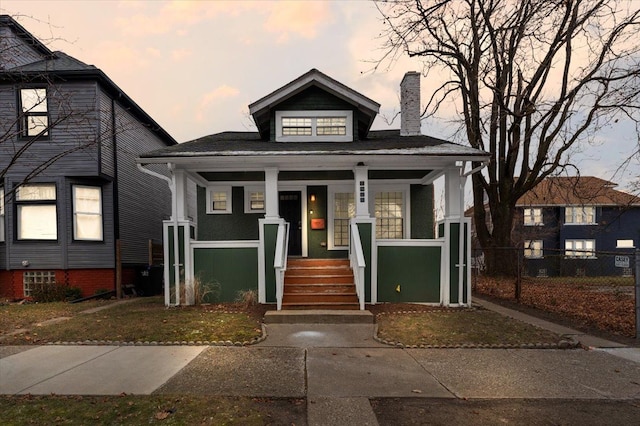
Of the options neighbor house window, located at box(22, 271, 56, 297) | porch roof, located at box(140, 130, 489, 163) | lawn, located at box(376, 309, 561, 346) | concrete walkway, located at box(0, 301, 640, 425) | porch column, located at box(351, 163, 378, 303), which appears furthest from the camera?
neighbor house window, located at box(22, 271, 56, 297)

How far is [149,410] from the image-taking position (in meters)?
3.65

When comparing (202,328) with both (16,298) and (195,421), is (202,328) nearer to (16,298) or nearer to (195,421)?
(195,421)

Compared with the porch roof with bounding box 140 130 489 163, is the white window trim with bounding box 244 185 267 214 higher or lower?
lower

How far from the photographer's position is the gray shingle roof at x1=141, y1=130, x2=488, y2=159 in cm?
914

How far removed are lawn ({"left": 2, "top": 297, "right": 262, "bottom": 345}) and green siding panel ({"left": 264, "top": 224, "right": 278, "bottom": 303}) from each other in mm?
842

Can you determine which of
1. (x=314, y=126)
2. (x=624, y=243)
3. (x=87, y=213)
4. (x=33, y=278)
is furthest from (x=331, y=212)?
(x=624, y=243)

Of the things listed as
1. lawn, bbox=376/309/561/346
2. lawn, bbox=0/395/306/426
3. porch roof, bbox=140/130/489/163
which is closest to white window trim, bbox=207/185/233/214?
porch roof, bbox=140/130/489/163

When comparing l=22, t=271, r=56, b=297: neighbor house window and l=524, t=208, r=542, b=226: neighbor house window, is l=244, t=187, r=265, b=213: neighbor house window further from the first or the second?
l=524, t=208, r=542, b=226: neighbor house window

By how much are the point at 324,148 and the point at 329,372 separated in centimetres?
661

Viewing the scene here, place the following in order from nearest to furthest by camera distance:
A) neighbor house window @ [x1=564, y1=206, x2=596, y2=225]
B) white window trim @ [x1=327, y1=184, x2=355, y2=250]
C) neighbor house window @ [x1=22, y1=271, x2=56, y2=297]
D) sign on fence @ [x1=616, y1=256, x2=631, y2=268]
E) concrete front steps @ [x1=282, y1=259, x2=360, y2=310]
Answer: sign on fence @ [x1=616, y1=256, x2=631, y2=268] < concrete front steps @ [x1=282, y1=259, x2=360, y2=310] < white window trim @ [x1=327, y1=184, x2=355, y2=250] < neighbor house window @ [x1=22, y1=271, x2=56, y2=297] < neighbor house window @ [x1=564, y1=206, x2=596, y2=225]

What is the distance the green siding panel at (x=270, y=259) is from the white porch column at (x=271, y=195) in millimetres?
335

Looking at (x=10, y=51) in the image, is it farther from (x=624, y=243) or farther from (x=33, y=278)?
(x=624, y=243)

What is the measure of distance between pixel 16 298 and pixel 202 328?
1008 cm

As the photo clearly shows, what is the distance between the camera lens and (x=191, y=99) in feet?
208
